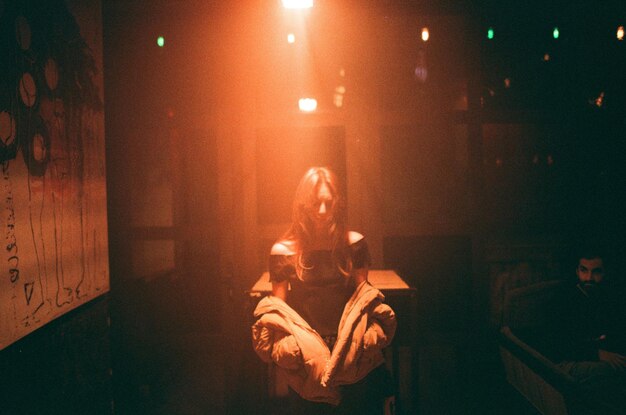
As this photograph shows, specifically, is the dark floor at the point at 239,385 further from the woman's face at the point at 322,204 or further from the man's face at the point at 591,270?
the woman's face at the point at 322,204

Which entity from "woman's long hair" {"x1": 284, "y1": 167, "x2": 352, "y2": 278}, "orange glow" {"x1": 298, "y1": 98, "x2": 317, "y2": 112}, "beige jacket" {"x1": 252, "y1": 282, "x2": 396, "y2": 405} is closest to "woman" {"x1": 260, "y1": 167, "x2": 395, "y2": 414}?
"woman's long hair" {"x1": 284, "y1": 167, "x2": 352, "y2": 278}

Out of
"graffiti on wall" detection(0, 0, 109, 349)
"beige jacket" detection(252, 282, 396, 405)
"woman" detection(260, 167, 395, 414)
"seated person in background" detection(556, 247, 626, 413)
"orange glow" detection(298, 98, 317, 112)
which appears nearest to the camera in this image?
"graffiti on wall" detection(0, 0, 109, 349)

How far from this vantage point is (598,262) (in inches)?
141

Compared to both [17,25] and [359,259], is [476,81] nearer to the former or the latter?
[359,259]

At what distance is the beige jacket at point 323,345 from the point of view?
268 cm

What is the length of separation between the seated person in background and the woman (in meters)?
1.63

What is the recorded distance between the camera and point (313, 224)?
315 cm

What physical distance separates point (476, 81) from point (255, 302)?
3181mm

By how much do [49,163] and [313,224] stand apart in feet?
6.32

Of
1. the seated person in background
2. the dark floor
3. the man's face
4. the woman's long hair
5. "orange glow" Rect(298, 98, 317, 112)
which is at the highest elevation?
"orange glow" Rect(298, 98, 317, 112)

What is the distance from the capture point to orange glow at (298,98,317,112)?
166 inches

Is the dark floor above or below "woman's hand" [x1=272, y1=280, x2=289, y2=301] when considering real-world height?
below

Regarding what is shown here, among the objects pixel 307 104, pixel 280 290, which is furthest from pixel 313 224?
pixel 307 104

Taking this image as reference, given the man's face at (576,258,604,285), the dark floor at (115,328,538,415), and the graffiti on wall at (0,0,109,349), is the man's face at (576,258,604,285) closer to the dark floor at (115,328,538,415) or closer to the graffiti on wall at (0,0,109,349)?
the dark floor at (115,328,538,415)
